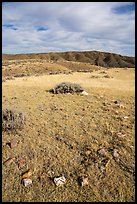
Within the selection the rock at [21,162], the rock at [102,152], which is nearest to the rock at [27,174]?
the rock at [21,162]

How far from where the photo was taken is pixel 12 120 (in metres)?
5.16

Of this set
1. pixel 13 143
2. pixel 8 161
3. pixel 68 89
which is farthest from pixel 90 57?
pixel 8 161

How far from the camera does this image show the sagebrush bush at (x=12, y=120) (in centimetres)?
511

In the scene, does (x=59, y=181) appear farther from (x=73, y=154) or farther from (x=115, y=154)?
(x=115, y=154)

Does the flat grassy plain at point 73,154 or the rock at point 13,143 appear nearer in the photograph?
the flat grassy plain at point 73,154

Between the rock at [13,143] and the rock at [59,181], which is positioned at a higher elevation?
the rock at [13,143]

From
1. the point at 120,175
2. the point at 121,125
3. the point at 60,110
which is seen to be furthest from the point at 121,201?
the point at 60,110

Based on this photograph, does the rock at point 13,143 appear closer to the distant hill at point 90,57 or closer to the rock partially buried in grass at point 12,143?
the rock partially buried in grass at point 12,143

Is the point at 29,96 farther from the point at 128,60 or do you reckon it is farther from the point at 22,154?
the point at 128,60

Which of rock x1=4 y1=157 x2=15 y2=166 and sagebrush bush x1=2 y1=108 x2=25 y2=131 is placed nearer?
rock x1=4 y1=157 x2=15 y2=166

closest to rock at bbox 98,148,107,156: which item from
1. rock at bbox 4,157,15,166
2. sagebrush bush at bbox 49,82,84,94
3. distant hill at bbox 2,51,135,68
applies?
rock at bbox 4,157,15,166

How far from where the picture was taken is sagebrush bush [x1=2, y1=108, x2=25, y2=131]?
5.11 meters

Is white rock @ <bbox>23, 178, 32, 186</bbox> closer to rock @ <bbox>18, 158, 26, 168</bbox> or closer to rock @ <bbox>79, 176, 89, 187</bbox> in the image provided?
rock @ <bbox>18, 158, 26, 168</bbox>

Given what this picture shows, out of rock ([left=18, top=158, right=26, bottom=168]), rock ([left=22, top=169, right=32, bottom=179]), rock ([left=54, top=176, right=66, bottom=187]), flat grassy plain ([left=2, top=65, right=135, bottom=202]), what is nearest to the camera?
flat grassy plain ([left=2, top=65, right=135, bottom=202])
